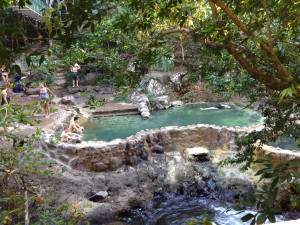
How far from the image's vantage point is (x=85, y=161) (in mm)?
6992

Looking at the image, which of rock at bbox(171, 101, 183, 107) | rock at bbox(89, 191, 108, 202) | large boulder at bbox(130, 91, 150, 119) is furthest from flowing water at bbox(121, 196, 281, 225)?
rock at bbox(171, 101, 183, 107)

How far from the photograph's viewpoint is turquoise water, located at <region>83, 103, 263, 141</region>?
9.59 metres

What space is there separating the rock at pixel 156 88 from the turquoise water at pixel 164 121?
174 cm

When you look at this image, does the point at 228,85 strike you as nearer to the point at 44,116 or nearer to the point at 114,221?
the point at 114,221

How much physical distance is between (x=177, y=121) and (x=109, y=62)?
810cm

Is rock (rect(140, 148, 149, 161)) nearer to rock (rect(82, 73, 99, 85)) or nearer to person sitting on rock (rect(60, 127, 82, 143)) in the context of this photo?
person sitting on rock (rect(60, 127, 82, 143))

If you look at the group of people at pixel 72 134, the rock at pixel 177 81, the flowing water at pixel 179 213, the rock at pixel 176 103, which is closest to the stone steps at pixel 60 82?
the rock at pixel 177 81

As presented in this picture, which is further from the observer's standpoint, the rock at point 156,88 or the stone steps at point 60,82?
the stone steps at point 60,82

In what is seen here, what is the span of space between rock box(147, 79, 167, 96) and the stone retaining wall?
624 cm

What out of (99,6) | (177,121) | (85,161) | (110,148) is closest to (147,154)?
(110,148)

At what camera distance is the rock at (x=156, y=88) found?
46.7ft

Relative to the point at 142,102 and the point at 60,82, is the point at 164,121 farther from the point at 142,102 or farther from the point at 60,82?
the point at 60,82

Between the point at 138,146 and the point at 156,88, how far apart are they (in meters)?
7.27

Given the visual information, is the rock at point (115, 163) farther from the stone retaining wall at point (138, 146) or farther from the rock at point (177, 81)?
the rock at point (177, 81)
